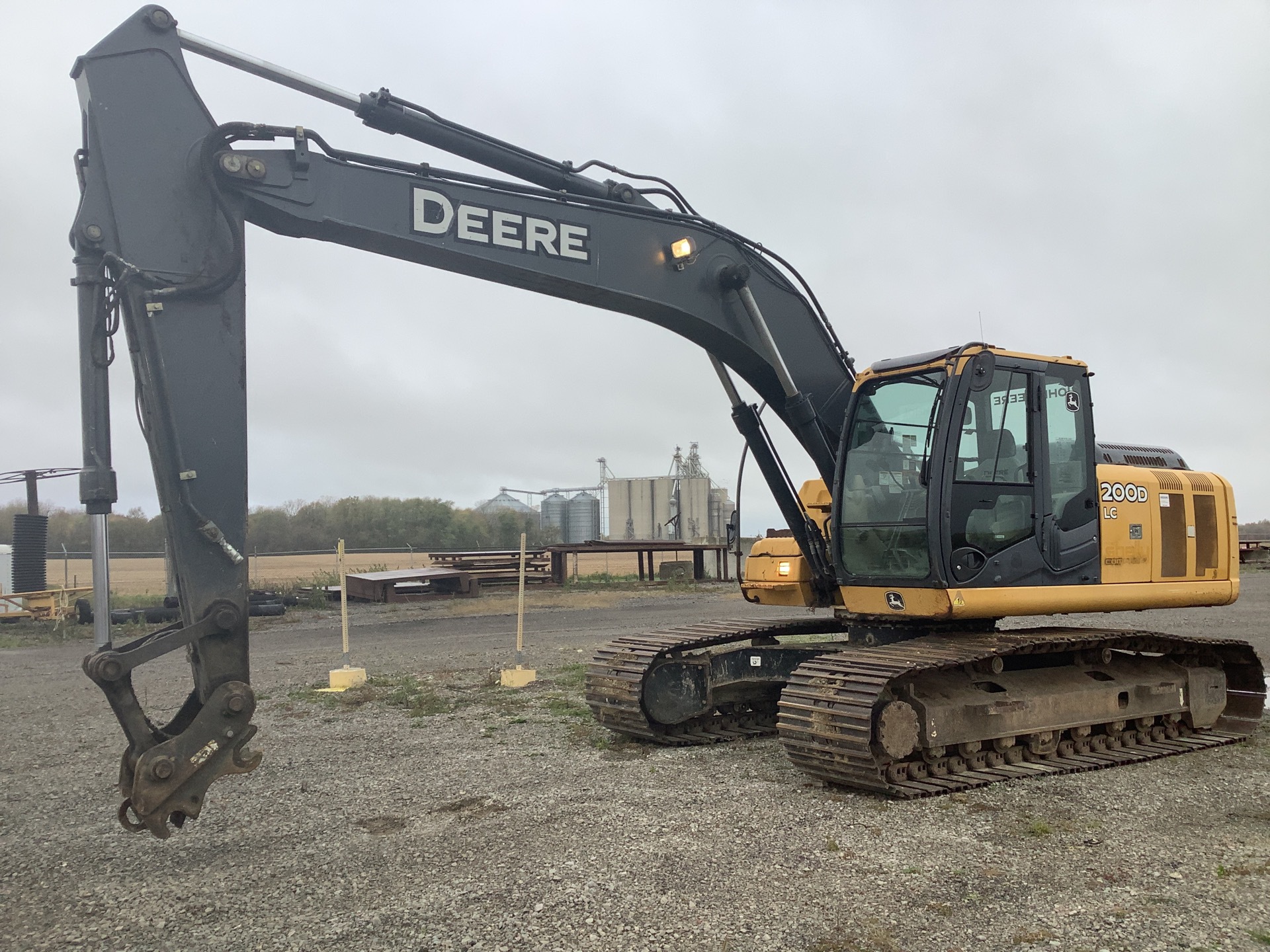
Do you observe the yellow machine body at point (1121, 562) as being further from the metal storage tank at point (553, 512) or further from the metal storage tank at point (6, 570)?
the metal storage tank at point (553, 512)

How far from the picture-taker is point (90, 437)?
5.09 m

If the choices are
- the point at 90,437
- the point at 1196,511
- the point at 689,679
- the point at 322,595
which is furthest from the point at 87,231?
the point at 322,595

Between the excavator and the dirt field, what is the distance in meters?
20.7

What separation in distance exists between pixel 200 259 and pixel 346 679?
22.7ft

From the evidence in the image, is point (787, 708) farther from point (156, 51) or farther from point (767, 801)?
point (156, 51)

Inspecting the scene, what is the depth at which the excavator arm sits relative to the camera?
4.95 m

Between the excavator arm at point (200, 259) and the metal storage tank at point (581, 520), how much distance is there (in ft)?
151

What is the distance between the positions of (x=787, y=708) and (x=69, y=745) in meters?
6.25

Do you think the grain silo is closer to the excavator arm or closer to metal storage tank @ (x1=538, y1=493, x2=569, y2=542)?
metal storage tank @ (x1=538, y1=493, x2=569, y2=542)

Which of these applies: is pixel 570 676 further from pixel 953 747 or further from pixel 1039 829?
pixel 1039 829

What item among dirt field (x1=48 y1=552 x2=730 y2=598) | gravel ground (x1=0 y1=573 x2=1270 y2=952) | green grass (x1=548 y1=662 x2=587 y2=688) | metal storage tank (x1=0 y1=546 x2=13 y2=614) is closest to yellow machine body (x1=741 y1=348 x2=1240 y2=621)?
gravel ground (x1=0 y1=573 x2=1270 y2=952)

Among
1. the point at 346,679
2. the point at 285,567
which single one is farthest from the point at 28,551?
the point at 285,567

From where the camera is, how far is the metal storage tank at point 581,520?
2068 inches

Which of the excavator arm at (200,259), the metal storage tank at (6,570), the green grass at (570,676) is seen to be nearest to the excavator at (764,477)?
the excavator arm at (200,259)
